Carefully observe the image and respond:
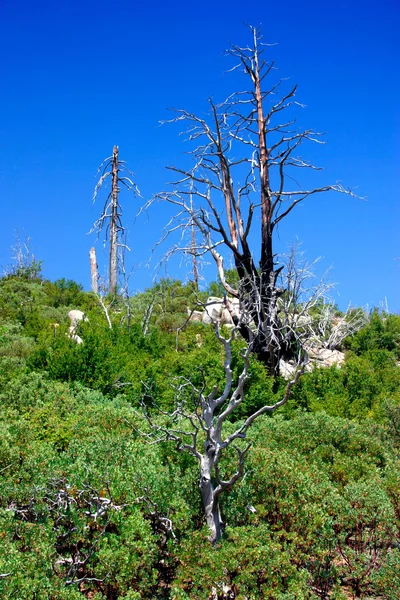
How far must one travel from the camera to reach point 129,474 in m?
6.61

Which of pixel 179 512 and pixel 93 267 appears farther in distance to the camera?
pixel 93 267

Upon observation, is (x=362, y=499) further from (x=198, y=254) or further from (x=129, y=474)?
(x=198, y=254)

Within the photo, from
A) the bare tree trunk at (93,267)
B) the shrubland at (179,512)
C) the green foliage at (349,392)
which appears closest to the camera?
the shrubland at (179,512)

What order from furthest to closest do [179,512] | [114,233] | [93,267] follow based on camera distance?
1. [93,267]
2. [114,233]
3. [179,512]

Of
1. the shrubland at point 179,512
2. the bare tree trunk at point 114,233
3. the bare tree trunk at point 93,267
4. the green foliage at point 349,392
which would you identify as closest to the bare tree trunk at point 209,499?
the shrubland at point 179,512

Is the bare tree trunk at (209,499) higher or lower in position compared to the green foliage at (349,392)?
lower

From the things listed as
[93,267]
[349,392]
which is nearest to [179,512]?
[349,392]

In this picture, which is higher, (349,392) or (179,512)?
(349,392)

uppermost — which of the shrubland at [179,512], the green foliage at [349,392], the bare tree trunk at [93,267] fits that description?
the bare tree trunk at [93,267]

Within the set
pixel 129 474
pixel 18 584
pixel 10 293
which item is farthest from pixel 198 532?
pixel 10 293

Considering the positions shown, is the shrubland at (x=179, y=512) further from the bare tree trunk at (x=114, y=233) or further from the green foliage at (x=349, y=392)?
the bare tree trunk at (x=114, y=233)

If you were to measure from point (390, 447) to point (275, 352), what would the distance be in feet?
22.9

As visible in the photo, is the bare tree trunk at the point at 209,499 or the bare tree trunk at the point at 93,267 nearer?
the bare tree trunk at the point at 209,499

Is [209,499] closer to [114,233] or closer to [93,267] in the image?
[114,233]
